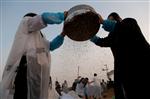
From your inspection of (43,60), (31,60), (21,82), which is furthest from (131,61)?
(21,82)

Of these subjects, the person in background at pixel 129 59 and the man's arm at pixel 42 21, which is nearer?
the person in background at pixel 129 59

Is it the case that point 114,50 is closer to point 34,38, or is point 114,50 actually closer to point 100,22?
point 100,22

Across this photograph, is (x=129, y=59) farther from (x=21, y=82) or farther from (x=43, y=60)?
(x=21, y=82)

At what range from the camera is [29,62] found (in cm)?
596

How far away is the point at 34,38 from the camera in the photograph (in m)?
6.15

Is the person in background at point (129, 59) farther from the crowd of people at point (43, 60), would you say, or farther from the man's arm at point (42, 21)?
the man's arm at point (42, 21)

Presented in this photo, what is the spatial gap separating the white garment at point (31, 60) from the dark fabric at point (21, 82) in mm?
52

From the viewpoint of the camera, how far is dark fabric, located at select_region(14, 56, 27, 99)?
19.3 ft

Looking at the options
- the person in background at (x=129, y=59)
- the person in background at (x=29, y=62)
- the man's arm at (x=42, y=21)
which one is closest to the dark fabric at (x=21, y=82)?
the person in background at (x=29, y=62)

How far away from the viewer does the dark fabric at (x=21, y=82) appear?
588 cm

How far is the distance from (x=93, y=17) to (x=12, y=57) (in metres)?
1.48

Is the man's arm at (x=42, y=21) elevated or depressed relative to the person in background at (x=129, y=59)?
elevated

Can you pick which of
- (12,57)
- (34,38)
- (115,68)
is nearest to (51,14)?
(34,38)

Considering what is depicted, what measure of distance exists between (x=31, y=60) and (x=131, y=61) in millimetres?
1482
